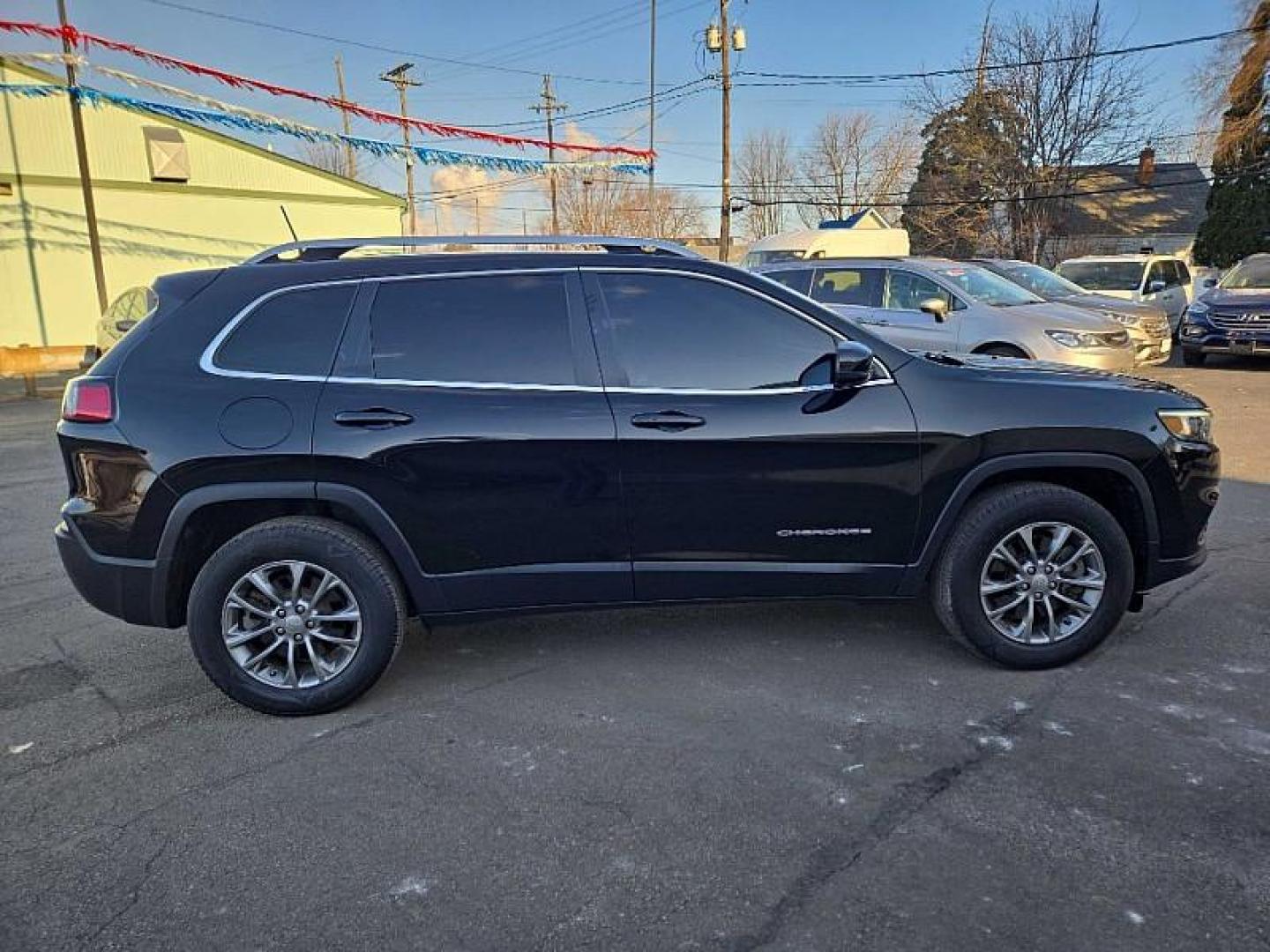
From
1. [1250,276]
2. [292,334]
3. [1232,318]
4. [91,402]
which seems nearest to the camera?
[91,402]

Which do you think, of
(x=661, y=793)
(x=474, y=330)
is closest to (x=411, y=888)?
(x=661, y=793)

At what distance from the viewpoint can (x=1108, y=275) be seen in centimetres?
1616

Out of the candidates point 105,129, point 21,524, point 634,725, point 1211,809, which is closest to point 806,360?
point 634,725

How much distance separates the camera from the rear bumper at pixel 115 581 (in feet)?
10.9

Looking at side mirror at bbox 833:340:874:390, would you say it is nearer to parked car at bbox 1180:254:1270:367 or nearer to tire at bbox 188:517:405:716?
tire at bbox 188:517:405:716

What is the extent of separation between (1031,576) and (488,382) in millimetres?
2381

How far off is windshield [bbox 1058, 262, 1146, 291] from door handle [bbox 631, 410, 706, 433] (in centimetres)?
1503

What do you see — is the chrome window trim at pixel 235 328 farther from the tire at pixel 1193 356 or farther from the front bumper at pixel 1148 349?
the tire at pixel 1193 356

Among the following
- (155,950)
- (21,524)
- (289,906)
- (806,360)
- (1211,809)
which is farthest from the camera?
(21,524)

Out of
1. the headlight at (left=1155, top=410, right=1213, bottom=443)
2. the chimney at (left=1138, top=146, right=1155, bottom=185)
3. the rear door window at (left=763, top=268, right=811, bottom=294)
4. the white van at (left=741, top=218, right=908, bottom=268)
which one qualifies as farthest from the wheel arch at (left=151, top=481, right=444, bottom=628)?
the chimney at (left=1138, top=146, right=1155, bottom=185)

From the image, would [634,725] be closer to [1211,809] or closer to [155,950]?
[155,950]

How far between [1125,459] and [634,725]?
2.30 m

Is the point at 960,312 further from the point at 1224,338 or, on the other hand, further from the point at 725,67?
the point at 725,67

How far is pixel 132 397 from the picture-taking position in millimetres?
3271
